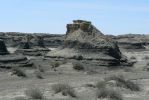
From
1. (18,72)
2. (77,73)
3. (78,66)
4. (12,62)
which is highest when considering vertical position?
(12,62)

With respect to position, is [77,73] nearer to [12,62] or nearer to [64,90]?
[12,62]

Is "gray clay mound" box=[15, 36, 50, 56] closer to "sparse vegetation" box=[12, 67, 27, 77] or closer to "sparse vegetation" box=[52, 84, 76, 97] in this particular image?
"sparse vegetation" box=[12, 67, 27, 77]

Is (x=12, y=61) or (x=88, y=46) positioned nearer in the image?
(x=12, y=61)

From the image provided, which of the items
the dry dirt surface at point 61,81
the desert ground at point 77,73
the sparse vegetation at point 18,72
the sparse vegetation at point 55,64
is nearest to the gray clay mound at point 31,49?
the desert ground at point 77,73

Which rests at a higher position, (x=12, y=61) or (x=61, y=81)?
(x=12, y=61)

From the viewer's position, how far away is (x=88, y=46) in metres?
42.8

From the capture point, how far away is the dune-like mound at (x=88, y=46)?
136 ft

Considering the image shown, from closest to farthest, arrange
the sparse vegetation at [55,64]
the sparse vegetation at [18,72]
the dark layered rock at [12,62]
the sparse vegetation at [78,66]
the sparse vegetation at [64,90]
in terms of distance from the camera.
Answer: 1. the sparse vegetation at [64,90]
2. the sparse vegetation at [18,72]
3. the dark layered rock at [12,62]
4. the sparse vegetation at [78,66]
5. the sparse vegetation at [55,64]

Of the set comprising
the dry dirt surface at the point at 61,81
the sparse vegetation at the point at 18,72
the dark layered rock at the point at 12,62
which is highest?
the dark layered rock at the point at 12,62

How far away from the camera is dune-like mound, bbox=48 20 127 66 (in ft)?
136

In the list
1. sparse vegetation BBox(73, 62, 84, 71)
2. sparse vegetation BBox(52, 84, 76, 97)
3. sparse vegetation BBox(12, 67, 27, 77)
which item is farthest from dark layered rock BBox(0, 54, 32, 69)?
sparse vegetation BBox(52, 84, 76, 97)

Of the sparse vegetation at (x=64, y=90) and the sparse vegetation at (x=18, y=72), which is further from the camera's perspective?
the sparse vegetation at (x=18, y=72)

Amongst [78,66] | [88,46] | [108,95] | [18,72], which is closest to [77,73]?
[78,66]

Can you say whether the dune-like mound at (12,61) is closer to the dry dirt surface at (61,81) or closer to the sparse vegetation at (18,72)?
the dry dirt surface at (61,81)
